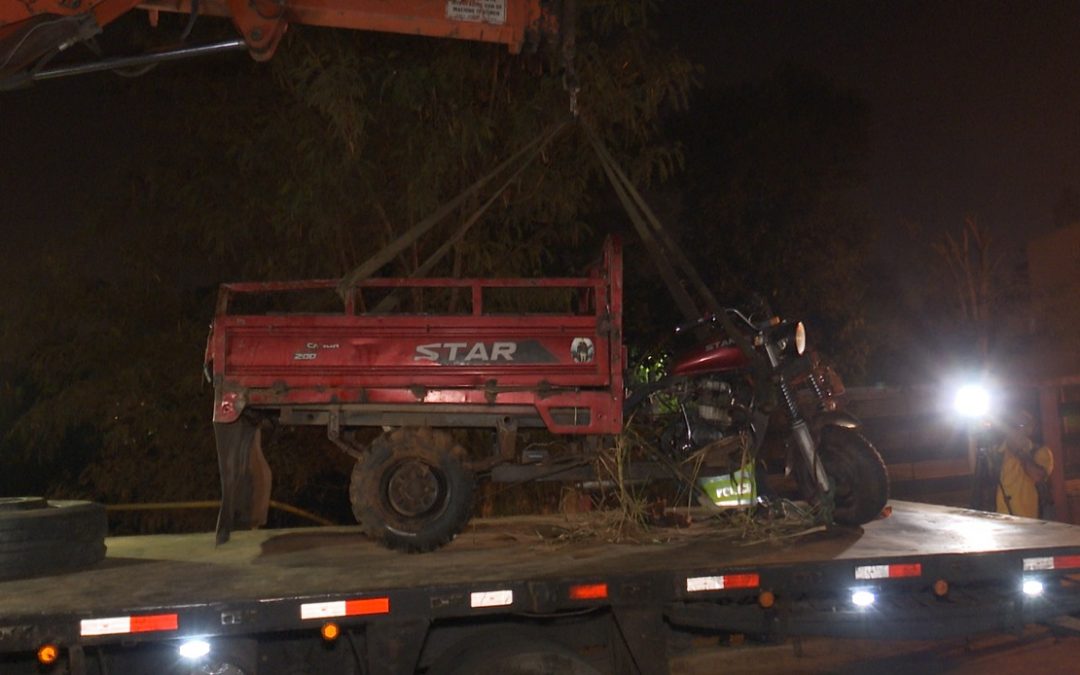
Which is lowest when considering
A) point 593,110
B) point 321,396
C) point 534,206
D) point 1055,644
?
point 1055,644

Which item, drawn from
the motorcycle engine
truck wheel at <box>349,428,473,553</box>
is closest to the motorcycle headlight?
the motorcycle engine

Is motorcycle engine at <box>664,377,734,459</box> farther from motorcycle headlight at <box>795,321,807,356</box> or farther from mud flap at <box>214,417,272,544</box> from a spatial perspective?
mud flap at <box>214,417,272,544</box>

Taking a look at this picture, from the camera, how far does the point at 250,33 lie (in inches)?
208

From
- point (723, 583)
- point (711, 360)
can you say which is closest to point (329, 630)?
point (723, 583)

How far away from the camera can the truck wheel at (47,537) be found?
480cm

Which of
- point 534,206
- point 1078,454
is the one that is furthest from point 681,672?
point 1078,454

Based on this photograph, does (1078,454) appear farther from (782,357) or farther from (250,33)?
(250,33)

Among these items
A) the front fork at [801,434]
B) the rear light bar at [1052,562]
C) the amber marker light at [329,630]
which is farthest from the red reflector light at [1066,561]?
the amber marker light at [329,630]

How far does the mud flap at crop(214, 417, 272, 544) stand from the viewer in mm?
5918

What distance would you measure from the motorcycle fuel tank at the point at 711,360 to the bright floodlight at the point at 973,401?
3.79m

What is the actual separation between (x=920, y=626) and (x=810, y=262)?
8675 millimetres

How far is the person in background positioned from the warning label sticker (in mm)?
5830

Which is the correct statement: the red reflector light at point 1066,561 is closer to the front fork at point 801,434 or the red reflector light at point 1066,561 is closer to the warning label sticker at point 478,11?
the front fork at point 801,434

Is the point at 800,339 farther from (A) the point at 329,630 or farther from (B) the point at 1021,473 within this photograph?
(A) the point at 329,630
